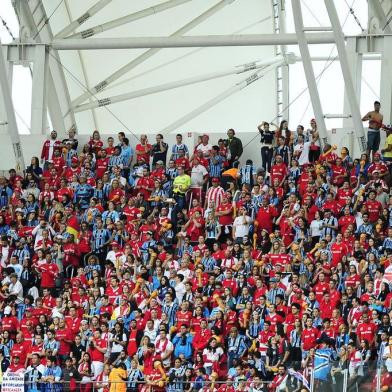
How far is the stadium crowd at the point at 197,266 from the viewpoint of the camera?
3231 centimetres

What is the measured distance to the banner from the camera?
32562mm

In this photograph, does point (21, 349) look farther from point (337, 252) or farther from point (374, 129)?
point (374, 129)

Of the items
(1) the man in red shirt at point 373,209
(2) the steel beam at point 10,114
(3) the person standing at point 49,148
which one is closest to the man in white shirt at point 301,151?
(1) the man in red shirt at point 373,209

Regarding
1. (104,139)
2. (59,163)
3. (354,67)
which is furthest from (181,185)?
(354,67)

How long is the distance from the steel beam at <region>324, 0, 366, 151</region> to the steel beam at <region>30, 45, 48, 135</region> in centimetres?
879

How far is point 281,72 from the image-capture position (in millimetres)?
61062

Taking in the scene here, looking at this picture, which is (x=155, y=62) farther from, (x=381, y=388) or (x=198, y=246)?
(x=381, y=388)

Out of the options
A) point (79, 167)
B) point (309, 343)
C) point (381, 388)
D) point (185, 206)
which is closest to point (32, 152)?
point (79, 167)

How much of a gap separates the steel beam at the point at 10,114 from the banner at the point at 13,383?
36.4 ft

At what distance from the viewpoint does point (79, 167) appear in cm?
4238

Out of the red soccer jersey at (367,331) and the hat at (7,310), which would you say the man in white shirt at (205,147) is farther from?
the red soccer jersey at (367,331)

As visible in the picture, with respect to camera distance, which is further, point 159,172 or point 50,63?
point 50,63

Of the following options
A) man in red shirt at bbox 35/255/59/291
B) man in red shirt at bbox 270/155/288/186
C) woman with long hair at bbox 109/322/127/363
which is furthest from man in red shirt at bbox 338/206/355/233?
man in red shirt at bbox 35/255/59/291

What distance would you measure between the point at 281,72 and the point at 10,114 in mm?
19995
